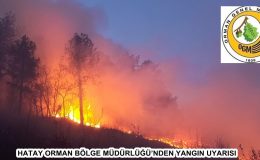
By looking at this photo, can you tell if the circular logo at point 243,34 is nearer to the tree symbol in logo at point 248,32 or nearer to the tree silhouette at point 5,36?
the tree symbol in logo at point 248,32

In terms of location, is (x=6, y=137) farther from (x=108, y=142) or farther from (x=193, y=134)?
(x=193, y=134)

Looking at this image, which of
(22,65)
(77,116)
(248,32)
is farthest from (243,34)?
(22,65)

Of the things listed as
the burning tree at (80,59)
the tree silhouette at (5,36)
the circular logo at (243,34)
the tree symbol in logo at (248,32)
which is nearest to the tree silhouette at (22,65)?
the tree silhouette at (5,36)

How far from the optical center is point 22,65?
3036cm

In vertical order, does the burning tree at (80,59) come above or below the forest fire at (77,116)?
above

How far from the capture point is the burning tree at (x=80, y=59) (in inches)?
1062

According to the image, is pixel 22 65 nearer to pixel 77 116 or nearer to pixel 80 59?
pixel 80 59

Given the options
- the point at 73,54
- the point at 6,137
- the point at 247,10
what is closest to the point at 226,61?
the point at 247,10

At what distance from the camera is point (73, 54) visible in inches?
1072

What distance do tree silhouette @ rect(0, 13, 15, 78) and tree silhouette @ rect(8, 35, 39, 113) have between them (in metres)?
0.38

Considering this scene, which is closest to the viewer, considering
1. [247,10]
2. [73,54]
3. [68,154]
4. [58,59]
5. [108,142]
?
[68,154]

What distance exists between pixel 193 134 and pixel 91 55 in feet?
33.0

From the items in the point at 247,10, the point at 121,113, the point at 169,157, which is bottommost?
the point at 169,157

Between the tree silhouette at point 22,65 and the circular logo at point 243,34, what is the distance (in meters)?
17.1
